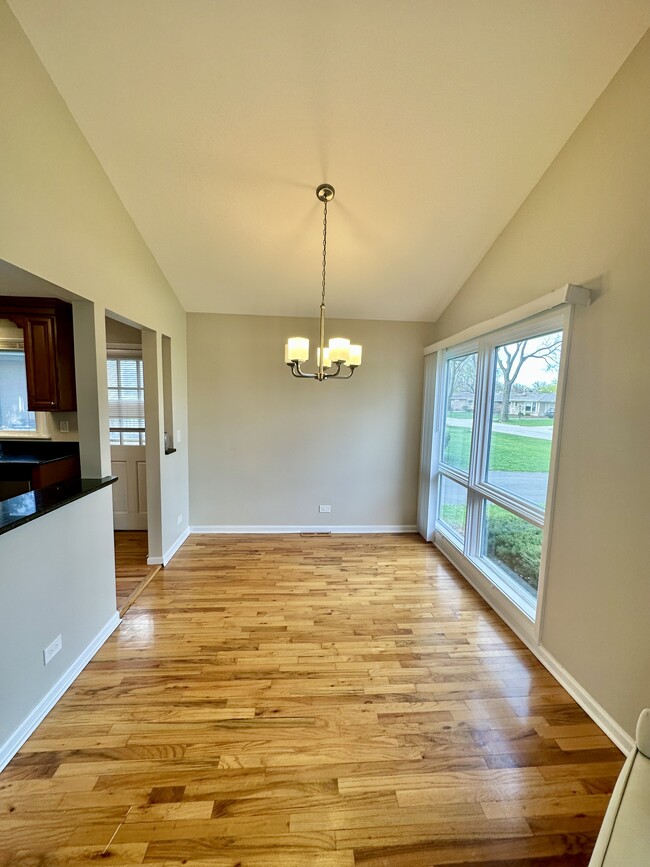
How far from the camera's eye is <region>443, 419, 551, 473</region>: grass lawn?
7.47 feet

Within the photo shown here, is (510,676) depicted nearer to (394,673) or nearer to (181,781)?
(394,673)

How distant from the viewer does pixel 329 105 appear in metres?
1.86

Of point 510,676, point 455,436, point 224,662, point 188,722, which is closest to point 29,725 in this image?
point 188,722

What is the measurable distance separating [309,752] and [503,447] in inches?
95.4

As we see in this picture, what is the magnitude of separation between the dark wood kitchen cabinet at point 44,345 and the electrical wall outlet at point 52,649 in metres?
2.04

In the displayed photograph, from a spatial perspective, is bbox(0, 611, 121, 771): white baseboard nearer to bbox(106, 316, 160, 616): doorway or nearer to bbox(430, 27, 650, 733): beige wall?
bbox(106, 316, 160, 616): doorway

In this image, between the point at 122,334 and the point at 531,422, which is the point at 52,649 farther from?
the point at 531,422

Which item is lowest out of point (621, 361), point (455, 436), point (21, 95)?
point (455, 436)

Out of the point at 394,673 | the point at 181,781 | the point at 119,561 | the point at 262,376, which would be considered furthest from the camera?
the point at 262,376

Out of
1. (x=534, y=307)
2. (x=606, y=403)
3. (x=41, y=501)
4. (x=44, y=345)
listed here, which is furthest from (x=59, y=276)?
(x=606, y=403)

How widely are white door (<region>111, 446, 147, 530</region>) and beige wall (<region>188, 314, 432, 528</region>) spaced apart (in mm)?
590

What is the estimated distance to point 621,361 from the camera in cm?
166

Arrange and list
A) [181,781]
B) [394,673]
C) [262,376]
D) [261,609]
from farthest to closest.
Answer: [262,376] → [261,609] → [394,673] → [181,781]

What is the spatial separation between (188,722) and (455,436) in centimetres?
318
